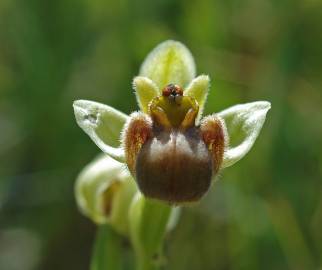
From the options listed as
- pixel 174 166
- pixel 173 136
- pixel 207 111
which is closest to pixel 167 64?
pixel 173 136

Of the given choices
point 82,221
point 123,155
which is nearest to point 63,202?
point 82,221

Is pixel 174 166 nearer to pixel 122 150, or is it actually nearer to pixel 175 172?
pixel 175 172

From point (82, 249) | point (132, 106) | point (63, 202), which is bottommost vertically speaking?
point (82, 249)

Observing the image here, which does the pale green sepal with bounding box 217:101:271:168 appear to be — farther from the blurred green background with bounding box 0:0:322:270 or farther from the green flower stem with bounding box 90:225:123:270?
the blurred green background with bounding box 0:0:322:270

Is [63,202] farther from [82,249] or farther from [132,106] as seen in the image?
[132,106]

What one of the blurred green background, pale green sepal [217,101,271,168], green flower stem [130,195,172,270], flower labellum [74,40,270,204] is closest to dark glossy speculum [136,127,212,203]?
flower labellum [74,40,270,204]

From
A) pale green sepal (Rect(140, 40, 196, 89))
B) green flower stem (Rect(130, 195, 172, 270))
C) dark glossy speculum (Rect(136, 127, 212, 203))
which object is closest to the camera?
dark glossy speculum (Rect(136, 127, 212, 203))
